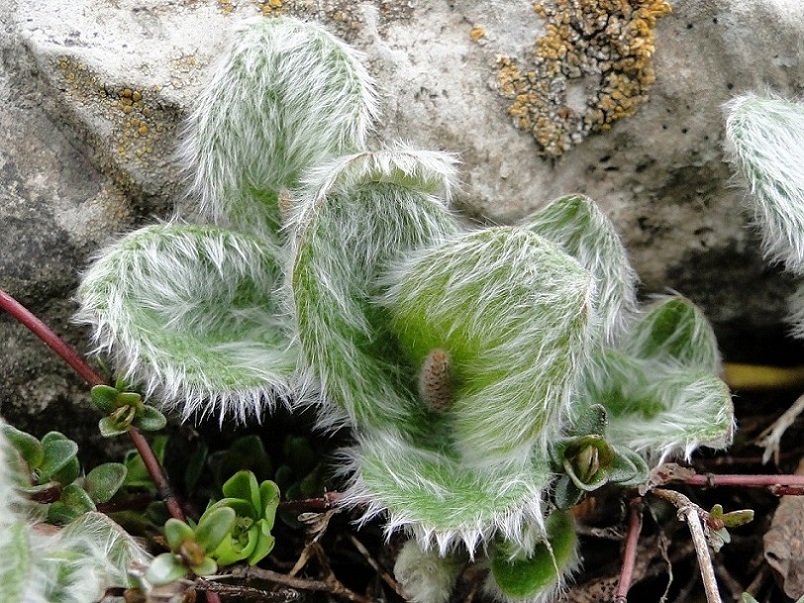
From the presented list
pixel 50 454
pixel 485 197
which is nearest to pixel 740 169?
pixel 485 197

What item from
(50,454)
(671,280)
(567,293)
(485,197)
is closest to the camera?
(567,293)

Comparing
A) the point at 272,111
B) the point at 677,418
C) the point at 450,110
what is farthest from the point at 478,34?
the point at 677,418

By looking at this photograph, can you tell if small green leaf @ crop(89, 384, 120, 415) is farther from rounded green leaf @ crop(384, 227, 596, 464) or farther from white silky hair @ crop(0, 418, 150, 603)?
rounded green leaf @ crop(384, 227, 596, 464)

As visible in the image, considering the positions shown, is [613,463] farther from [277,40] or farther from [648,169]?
[277,40]

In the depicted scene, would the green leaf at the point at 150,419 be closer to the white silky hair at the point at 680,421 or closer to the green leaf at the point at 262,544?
the green leaf at the point at 262,544

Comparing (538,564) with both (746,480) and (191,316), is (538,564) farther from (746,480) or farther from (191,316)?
(191,316)

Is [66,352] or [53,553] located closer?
[53,553]

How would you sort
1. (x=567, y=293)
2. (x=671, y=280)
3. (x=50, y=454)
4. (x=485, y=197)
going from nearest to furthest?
(x=567, y=293) → (x=50, y=454) → (x=485, y=197) → (x=671, y=280)
